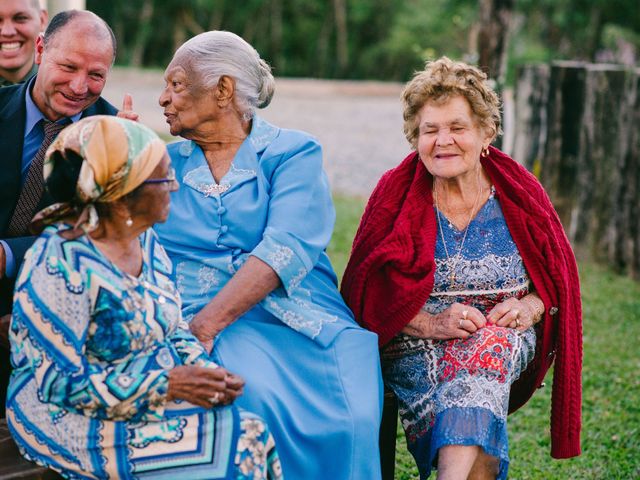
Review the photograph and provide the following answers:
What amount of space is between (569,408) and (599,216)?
4.92 m

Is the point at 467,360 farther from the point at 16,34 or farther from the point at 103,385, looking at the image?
the point at 16,34

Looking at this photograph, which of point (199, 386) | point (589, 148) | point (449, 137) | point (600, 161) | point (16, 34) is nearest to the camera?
point (199, 386)

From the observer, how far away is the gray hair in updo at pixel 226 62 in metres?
3.42

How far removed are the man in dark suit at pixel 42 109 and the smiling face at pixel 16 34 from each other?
35.2 inches

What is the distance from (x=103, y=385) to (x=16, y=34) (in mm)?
2370

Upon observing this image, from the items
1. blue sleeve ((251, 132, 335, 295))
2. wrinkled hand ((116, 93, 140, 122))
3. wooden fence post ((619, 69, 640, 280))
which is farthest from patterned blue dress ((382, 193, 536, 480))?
wooden fence post ((619, 69, 640, 280))

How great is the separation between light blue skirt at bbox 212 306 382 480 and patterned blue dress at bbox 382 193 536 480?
253mm

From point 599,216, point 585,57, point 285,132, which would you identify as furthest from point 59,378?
point 585,57

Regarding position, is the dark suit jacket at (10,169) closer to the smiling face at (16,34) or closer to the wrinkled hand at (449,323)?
the smiling face at (16,34)

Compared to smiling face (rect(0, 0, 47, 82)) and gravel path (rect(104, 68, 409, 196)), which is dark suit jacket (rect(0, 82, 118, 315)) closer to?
smiling face (rect(0, 0, 47, 82))

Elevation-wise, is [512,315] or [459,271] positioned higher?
[459,271]

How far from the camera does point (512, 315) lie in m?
3.54

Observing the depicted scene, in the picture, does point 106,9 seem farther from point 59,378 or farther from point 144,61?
point 59,378

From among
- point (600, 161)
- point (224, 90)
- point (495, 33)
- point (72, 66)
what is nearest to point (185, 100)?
point (224, 90)
